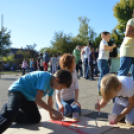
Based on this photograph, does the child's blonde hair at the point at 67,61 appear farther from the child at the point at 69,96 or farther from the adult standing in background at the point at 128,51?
the adult standing in background at the point at 128,51

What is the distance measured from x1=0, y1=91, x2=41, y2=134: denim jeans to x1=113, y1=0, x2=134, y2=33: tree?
21907 mm

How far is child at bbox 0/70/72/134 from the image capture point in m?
1.84

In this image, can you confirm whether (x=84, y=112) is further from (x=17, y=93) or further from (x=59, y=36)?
(x=59, y=36)

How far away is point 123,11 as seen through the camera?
2116cm

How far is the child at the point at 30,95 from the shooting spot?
1.84 metres

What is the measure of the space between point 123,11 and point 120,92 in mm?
21869

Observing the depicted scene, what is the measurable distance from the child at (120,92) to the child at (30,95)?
0.46 m

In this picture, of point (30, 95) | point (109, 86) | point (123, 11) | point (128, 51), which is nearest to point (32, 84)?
point (30, 95)

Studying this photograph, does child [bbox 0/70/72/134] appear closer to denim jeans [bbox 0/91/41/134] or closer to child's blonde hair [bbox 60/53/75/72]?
denim jeans [bbox 0/91/41/134]

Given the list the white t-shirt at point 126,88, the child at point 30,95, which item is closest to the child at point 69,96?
the child at point 30,95

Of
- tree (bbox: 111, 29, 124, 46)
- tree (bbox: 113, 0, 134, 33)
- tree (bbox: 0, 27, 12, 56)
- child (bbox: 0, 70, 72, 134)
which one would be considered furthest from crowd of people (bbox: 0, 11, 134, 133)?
tree (bbox: 0, 27, 12, 56)

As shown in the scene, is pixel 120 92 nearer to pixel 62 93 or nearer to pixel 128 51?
pixel 62 93

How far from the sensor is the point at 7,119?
1.76 m

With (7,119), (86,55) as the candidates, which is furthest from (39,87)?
(86,55)
